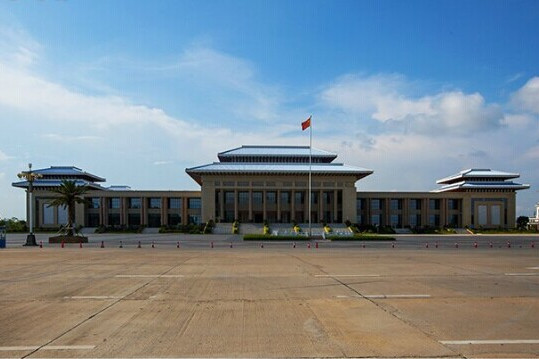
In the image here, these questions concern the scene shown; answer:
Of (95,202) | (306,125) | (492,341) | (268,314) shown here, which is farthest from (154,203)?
(492,341)

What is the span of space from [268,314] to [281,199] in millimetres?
71406

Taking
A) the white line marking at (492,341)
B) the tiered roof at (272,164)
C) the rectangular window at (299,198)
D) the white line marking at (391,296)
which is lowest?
the white line marking at (391,296)

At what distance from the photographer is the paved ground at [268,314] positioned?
24.5 feet

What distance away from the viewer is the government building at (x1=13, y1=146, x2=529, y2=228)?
77562 mm

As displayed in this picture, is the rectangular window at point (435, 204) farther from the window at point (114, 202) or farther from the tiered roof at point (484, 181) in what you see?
the window at point (114, 202)

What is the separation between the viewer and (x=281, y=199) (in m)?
81.4

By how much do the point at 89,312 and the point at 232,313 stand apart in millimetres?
3397

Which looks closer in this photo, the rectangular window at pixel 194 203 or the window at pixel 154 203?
the window at pixel 154 203

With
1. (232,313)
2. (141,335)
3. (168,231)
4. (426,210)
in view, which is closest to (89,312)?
(141,335)

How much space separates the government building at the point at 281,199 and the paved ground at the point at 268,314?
2346 inches

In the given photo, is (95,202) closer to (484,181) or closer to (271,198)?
(271,198)

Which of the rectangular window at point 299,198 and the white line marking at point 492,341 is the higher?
the rectangular window at point 299,198

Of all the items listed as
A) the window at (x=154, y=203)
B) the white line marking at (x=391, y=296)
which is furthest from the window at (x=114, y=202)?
the white line marking at (x=391, y=296)

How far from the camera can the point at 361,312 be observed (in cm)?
1027
